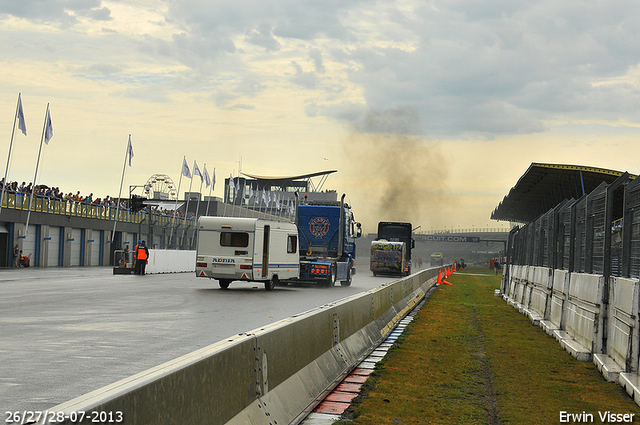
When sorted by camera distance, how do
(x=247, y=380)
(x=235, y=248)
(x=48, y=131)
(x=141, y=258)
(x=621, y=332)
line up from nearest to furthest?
(x=247, y=380), (x=621, y=332), (x=235, y=248), (x=141, y=258), (x=48, y=131)

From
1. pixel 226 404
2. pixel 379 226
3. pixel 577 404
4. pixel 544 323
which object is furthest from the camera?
pixel 379 226

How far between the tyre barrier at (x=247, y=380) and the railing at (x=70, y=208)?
33.0 metres

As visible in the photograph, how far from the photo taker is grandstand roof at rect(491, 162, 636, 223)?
1220 inches

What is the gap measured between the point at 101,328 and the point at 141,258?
26.4m

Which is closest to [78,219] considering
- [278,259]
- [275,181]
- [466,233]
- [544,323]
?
[278,259]

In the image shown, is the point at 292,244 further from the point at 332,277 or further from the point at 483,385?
the point at 483,385

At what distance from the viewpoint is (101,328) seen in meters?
14.4

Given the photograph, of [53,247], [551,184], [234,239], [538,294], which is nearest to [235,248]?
[234,239]

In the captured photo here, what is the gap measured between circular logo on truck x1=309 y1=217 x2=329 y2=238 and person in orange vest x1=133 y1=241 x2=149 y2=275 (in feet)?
34.8

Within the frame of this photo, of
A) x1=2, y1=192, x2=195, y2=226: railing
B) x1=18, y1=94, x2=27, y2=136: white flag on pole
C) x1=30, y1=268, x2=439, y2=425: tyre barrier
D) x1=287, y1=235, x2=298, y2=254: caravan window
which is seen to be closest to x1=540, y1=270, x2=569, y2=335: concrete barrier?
x1=30, y1=268, x2=439, y2=425: tyre barrier

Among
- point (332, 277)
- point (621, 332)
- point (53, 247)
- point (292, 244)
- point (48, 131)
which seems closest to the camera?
point (621, 332)

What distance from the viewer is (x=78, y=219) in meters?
54.0

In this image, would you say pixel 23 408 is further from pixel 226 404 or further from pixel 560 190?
pixel 560 190

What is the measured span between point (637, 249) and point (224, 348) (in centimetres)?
638
